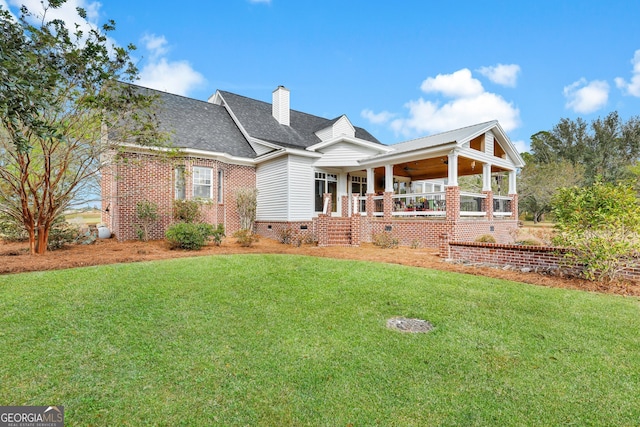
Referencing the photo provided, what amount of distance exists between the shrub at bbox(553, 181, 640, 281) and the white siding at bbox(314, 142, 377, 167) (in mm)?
9653

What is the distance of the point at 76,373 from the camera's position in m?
2.92

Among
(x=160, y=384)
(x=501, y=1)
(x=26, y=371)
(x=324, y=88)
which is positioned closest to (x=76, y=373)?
(x=26, y=371)

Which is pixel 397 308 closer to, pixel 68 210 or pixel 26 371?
pixel 26 371

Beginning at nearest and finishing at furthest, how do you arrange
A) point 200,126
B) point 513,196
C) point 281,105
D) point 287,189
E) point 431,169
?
point 287,189
point 200,126
point 513,196
point 431,169
point 281,105

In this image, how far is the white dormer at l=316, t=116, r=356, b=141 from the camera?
18484 mm

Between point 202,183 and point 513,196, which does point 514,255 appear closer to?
point 513,196

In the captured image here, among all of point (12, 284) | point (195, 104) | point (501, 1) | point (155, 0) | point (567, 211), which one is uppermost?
point (501, 1)

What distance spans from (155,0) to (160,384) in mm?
12689

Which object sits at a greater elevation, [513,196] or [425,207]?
[513,196]

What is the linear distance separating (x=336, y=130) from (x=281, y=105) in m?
3.66

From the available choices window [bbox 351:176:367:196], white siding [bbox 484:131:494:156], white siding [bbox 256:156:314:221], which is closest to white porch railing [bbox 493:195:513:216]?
white siding [bbox 484:131:494:156]

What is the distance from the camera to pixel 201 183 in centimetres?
1370

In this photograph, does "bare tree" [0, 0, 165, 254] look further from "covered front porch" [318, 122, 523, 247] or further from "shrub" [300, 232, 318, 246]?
"covered front porch" [318, 122, 523, 247]

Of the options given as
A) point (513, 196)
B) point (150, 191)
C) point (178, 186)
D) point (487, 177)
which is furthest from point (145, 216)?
point (513, 196)
